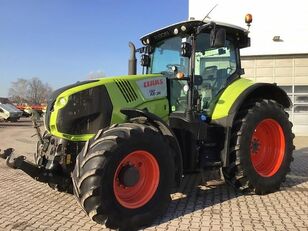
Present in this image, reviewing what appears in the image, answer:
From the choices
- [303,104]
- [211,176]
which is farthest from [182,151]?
[303,104]

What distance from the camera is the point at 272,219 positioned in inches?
214

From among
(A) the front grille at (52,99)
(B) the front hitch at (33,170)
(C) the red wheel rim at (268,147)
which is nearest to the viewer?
(B) the front hitch at (33,170)

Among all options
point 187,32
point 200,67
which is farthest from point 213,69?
point 187,32

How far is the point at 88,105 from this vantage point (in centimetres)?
557

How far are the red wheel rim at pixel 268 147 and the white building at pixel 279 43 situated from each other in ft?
40.5

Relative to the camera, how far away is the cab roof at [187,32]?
6234mm

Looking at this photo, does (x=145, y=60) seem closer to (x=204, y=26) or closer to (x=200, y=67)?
(x=200, y=67)

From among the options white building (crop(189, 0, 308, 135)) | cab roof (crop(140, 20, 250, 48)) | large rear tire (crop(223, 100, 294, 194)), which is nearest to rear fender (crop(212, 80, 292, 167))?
large rear tire (crop(223, 100, 294, 194))

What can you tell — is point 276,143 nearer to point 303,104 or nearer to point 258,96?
point 258,96

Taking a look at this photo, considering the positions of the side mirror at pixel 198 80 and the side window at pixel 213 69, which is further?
the side window at pixel 213 69

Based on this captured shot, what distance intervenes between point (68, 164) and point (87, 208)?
0.88 m

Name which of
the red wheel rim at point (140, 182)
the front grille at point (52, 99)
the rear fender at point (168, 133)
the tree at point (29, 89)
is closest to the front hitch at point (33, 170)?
the front grille at point (52, 99)

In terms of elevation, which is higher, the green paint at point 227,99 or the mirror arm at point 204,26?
the mirror arm at point 204,26

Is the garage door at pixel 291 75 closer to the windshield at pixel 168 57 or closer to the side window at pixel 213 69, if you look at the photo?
the side window at pixel 213 69
